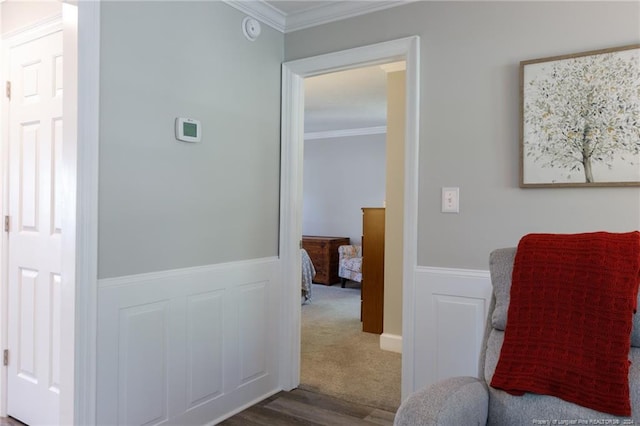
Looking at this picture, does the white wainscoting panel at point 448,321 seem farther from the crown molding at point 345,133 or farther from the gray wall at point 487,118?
the crown molding at point 345,133

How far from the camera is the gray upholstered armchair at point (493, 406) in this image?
119 cm

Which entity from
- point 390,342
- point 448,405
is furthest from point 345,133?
point 448,405

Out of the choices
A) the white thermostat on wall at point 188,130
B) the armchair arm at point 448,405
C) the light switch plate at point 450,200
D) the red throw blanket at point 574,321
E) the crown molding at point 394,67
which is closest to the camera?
the armchair arm at point 448,405

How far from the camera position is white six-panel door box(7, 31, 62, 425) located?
2.28m

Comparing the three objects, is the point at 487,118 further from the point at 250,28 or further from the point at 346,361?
the point at 346,361

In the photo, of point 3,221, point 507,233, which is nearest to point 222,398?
point 3,221

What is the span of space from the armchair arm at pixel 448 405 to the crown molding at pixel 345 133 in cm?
583

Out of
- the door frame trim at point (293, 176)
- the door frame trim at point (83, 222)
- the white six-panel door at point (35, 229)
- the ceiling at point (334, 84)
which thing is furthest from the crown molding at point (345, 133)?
the door frame trim at point (83, 222)

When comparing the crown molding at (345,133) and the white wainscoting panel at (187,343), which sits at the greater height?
the crown molding at (345,133)

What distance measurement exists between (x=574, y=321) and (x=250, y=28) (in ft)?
7.11

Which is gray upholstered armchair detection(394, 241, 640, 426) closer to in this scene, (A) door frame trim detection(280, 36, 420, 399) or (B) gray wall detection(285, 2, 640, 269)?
(B) gray wall detection(285, 2, 640, 269)

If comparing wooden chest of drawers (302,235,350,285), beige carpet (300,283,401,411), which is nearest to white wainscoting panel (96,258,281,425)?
beige carpet (300,283,401,411)

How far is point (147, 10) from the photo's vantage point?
6.76 feet

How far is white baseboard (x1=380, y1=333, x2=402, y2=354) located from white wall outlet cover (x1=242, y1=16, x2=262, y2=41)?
2.51m
